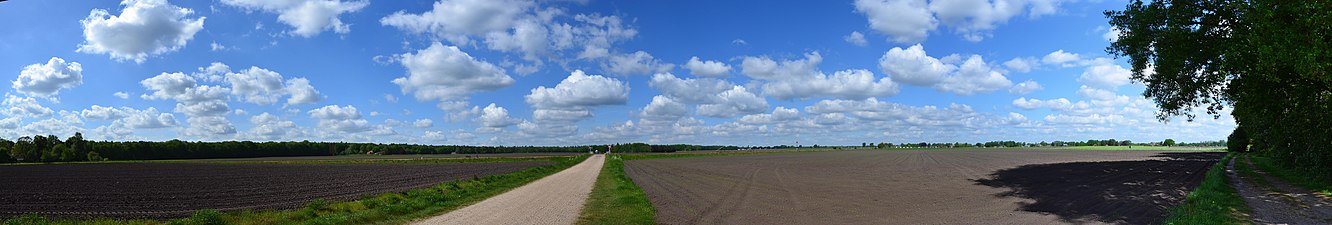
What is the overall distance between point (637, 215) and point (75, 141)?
177 m

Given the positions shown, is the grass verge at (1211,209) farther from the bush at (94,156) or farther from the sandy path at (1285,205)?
the bush at (94,156)

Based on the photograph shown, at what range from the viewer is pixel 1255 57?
2156cm

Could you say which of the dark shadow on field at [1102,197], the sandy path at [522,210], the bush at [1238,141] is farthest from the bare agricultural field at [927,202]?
the bush at [1238,141]

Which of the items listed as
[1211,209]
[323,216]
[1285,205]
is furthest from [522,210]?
[1285,205]

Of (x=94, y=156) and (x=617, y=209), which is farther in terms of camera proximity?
(x=94, y=156)

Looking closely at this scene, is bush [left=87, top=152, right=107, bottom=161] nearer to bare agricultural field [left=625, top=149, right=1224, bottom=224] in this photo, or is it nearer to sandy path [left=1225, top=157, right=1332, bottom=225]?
bare agricultural field [left=625, top=149, right=1224, bottom=224]

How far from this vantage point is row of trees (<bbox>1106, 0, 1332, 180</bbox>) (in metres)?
18.6

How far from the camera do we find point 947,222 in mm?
17469

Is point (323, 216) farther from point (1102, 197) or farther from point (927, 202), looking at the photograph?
point (1102, 197)

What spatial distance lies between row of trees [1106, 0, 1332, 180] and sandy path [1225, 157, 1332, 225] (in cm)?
175

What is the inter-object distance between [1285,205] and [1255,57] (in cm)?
472

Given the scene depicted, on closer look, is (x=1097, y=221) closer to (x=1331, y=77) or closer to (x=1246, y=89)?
(x=1331, y=77)

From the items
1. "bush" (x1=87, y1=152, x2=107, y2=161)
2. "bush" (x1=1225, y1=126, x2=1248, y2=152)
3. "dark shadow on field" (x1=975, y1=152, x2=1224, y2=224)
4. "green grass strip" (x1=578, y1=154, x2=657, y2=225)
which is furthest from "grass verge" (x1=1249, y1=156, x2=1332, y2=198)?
"bush" (x1=87, y1=152, x2=107, y2=161)

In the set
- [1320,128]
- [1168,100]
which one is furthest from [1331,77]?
[1168,100]
